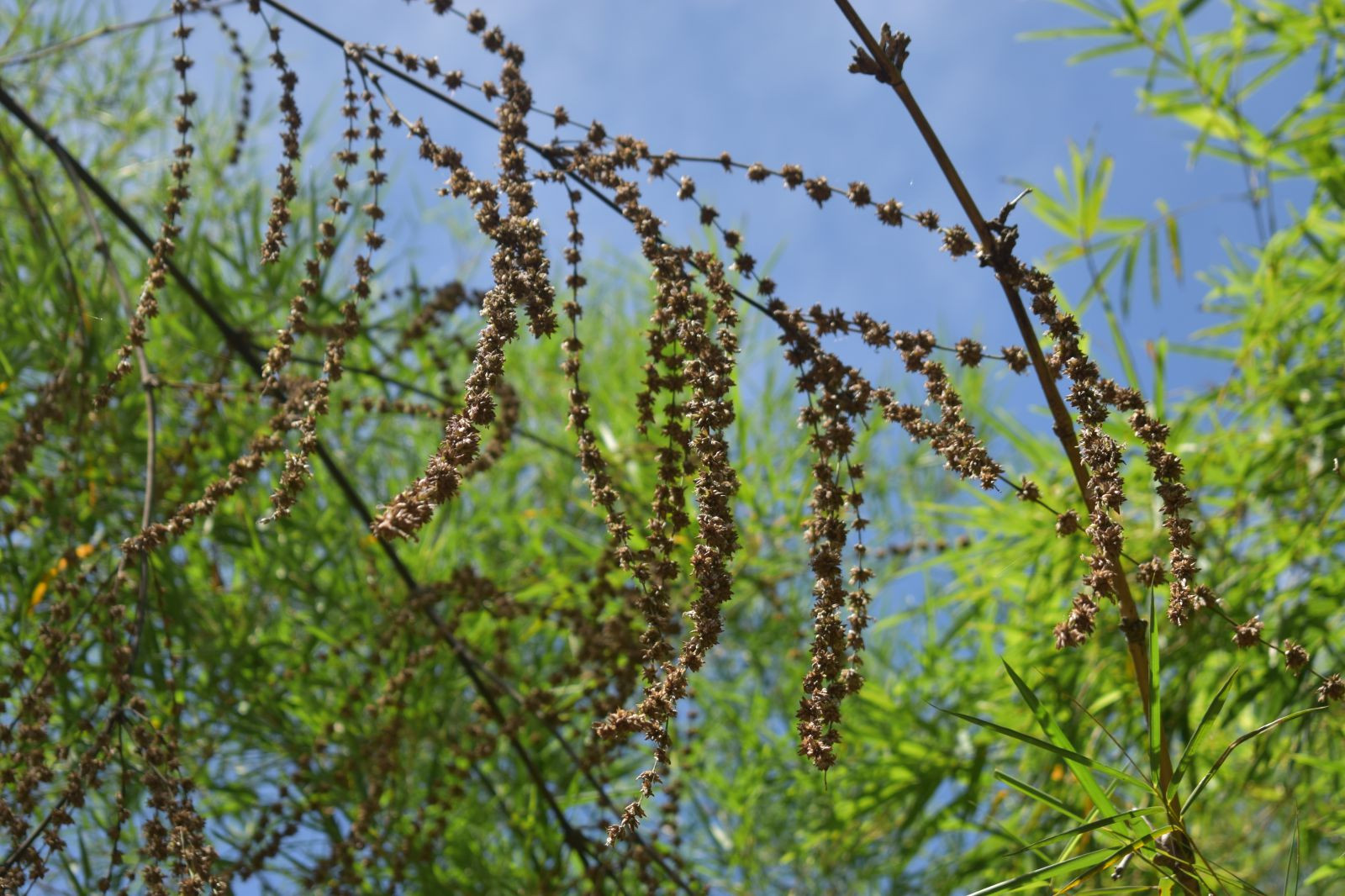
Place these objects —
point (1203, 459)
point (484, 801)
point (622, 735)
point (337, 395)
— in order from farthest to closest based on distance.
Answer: point (337, 395) < point (484, 801) < point (1203, 459) < point (622, 735)

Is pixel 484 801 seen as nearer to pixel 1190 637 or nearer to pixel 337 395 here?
pixel 337 395

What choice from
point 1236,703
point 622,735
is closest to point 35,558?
point 622,735

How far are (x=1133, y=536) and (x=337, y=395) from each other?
4.13ft

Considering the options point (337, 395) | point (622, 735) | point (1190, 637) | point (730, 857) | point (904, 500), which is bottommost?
point (622, 735)

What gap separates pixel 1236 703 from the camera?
113 cm

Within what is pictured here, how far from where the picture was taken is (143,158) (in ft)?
7.48

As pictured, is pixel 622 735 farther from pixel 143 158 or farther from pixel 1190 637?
pixel 143 158

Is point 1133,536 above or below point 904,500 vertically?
below

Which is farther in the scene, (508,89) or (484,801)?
(484,801)

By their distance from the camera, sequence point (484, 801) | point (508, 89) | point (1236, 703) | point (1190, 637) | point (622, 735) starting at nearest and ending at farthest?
point (622, 735)
point (508, 89)
point (1236, 703)
point (1190, 637)
point (484, 801)

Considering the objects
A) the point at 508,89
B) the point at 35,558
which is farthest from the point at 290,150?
the point at 35,558

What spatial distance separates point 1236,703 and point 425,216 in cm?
221

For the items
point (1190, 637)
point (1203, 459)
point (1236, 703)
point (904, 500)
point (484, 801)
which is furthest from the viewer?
point (904, 500)

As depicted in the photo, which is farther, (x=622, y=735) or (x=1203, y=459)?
(x=1203, y=459)
